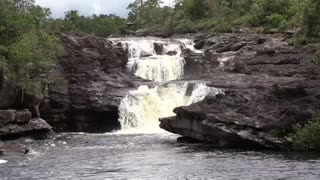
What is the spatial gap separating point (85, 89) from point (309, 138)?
2880 cm

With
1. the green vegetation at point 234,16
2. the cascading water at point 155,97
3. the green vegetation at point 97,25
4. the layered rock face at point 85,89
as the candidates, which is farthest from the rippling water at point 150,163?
the green vegetation at point 97,25

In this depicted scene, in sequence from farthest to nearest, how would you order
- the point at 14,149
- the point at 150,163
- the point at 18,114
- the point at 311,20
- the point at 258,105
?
the point at 311,20 → the point at 18,114 → the point at 258,105 → the point at 14,149 → the point at 150,163

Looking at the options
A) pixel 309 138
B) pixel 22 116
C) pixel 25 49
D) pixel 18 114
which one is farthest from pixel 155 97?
pixel 309 138

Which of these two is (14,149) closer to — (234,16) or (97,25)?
(234,16)

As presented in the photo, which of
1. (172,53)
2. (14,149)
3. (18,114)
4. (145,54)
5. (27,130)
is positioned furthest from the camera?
(172,53)

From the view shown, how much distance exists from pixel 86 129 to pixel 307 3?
2656 centimetres

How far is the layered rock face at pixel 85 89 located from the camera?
5888 cm

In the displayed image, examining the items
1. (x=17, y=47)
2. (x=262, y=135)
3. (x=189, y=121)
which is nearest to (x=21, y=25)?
(x=17, y=47)

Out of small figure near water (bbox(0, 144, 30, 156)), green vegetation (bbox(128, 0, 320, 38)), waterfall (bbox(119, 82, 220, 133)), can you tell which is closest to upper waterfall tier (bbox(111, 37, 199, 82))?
waterfall (bbox(119, 82, 220, 133))

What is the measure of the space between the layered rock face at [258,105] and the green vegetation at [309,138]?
120 centimetres

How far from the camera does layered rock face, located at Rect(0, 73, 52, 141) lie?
158 feet

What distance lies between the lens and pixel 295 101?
41.6 metres

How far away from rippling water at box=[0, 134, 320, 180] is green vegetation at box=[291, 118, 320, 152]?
4.85ft

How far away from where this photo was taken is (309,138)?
123 ft
